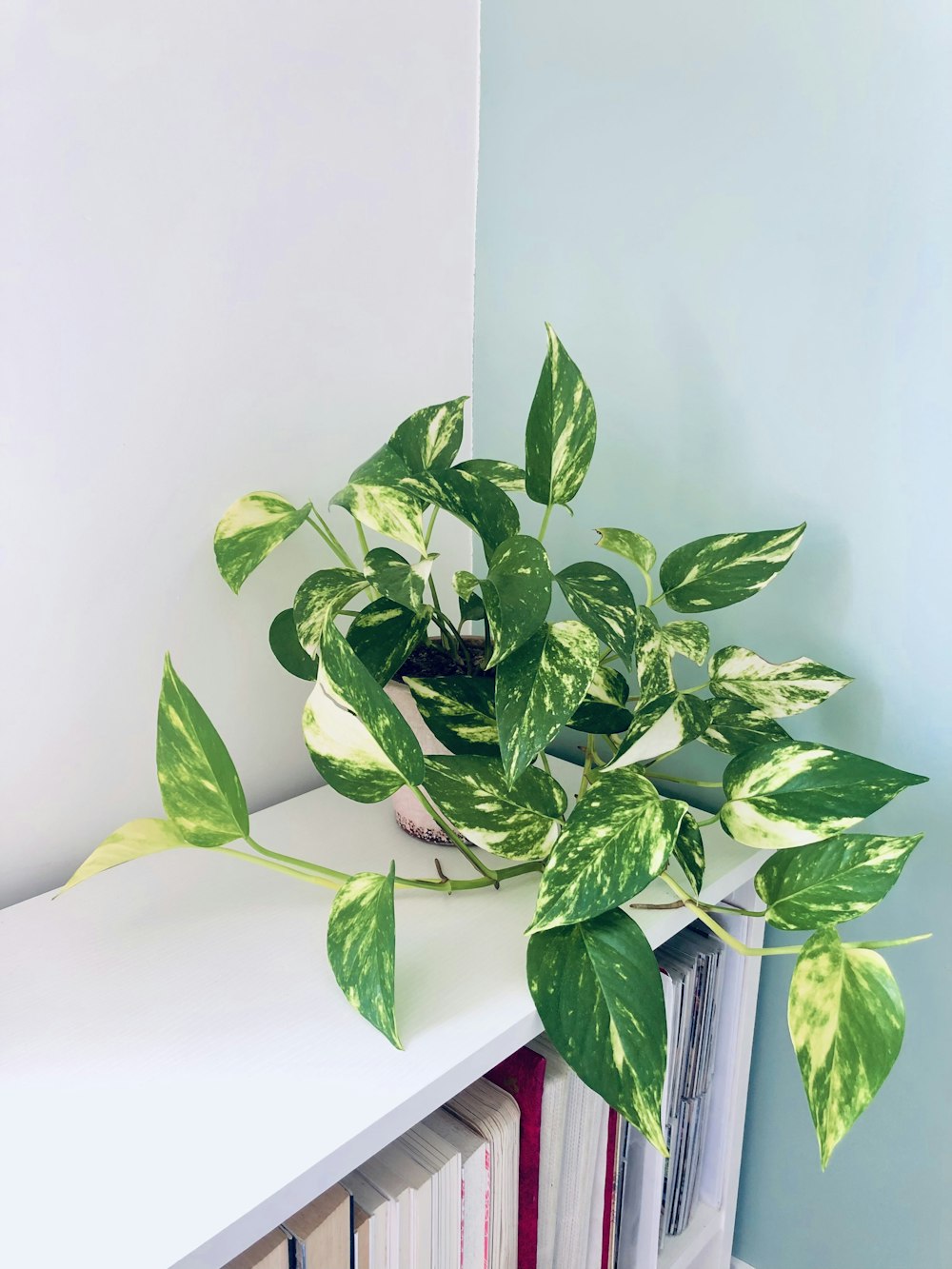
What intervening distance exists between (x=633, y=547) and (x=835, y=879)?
32cm

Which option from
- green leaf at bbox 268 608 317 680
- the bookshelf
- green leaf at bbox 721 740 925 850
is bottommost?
the bookshelf

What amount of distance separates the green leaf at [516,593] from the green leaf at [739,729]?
22 cm

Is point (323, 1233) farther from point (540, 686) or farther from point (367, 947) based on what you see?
point (540, 686)

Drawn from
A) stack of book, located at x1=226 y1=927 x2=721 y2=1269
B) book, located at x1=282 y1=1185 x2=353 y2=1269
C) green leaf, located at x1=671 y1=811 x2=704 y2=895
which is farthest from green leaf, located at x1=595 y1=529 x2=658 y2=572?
book, located at x1=282 y1=1185 x2=353 y2=1269

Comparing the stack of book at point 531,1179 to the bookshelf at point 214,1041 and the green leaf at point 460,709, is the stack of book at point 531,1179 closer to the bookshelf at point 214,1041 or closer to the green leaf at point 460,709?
the bookshelf at point 214,1041

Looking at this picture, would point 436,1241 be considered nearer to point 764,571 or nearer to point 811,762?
point 811,762

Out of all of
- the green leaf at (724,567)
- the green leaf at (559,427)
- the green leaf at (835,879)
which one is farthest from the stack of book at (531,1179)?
the green leaf at (559,427)

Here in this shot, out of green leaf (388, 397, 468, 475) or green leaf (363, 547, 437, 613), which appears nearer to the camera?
green leaf (363, 547, 437, 613)

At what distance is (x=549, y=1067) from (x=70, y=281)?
687mm

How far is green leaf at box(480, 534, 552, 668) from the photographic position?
541mm

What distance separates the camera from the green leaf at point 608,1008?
517 millimetres

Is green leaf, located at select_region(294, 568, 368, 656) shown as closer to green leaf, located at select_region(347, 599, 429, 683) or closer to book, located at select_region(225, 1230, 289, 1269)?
green leaf, located at select_region(347, 599, 429, 683)

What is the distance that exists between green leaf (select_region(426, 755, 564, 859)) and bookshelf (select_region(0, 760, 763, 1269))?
89mm

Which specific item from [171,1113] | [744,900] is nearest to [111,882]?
[171,1113]
